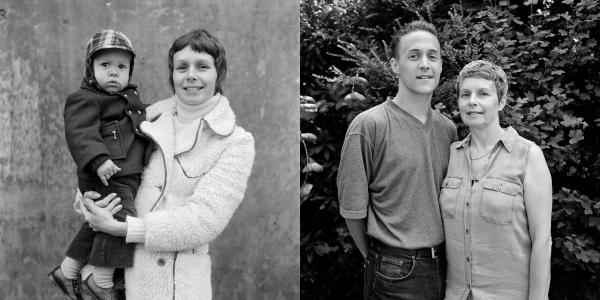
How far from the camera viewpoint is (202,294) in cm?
232

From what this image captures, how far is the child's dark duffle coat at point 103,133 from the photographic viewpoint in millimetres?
2238

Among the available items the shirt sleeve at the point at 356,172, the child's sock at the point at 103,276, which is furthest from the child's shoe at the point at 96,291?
the shirt sleeve at the point at 356,172

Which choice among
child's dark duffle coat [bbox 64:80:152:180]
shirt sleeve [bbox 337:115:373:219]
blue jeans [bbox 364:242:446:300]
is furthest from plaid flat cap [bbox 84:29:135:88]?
blue jeans [bbox 364:242:446:300]

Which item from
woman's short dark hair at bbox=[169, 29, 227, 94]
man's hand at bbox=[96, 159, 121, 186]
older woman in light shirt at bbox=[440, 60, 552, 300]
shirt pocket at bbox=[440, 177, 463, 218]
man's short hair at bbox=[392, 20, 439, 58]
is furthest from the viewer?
man's short hair at bbox=[392, 20, 439, 58]

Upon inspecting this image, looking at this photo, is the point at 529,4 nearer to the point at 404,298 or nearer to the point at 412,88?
the point at 412,88

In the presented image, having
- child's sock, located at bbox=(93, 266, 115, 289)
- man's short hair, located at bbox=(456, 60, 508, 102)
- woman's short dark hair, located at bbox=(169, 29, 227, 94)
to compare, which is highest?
woman's short dark hair, located at bbox=(169, 29, 227, 94)

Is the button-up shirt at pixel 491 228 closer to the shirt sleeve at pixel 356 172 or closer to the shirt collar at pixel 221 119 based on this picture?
the shirt sleeve at pixel 356 172

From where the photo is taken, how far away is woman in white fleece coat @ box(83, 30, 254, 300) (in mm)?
2215

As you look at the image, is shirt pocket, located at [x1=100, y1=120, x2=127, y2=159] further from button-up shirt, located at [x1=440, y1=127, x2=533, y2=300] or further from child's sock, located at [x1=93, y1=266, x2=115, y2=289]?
button-up shirt, located at [x1=440, y1=127, x2=533, y2=300]

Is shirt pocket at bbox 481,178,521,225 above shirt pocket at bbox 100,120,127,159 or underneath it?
underneath

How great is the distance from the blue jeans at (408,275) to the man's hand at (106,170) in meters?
1.18

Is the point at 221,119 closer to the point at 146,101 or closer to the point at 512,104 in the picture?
the point at 146,101

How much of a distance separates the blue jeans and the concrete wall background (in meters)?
0.94

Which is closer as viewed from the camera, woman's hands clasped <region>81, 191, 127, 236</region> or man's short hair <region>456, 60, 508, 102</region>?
woman's hands clasped <region>81, 191, 127, 236</region>
